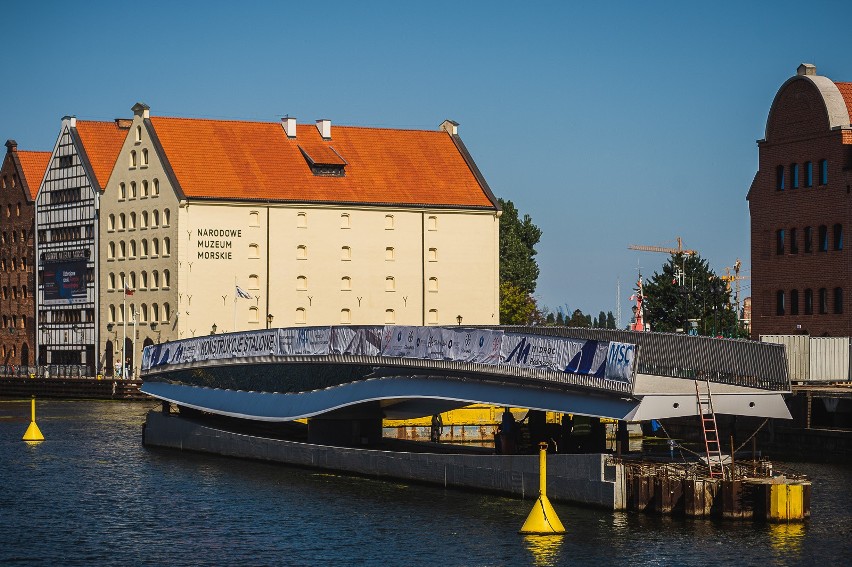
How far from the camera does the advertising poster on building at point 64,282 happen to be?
146 meters

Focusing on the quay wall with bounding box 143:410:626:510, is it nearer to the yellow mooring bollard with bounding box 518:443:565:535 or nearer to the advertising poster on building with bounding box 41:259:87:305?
the yellow mooring bollard with bounding box 518:443:565:535

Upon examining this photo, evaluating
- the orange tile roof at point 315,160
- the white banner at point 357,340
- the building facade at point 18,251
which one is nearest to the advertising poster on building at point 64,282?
the building facade at point 18,251

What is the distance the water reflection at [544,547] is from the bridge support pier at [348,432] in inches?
818

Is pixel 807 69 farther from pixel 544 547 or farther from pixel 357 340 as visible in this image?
pixel 544 547

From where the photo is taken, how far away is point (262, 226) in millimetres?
132375

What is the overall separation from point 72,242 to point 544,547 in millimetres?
107540

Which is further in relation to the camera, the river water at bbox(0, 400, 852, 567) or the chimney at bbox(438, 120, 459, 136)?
the chimney at bbox(438, 120, 459, 136)

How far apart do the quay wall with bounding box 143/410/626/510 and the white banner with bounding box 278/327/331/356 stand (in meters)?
3.69

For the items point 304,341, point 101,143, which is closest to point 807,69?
point 304,341

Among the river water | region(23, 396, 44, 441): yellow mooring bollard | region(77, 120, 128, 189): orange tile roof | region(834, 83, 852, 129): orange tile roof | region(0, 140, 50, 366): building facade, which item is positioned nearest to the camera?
the river water

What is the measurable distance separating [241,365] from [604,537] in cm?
2903

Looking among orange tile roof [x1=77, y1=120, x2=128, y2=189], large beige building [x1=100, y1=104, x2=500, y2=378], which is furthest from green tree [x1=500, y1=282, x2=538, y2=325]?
orange tile roof [x1=77, y1=120, x2=128, y2=189]

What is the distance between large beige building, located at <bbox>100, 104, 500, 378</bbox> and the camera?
13112cm

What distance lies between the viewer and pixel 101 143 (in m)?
148
